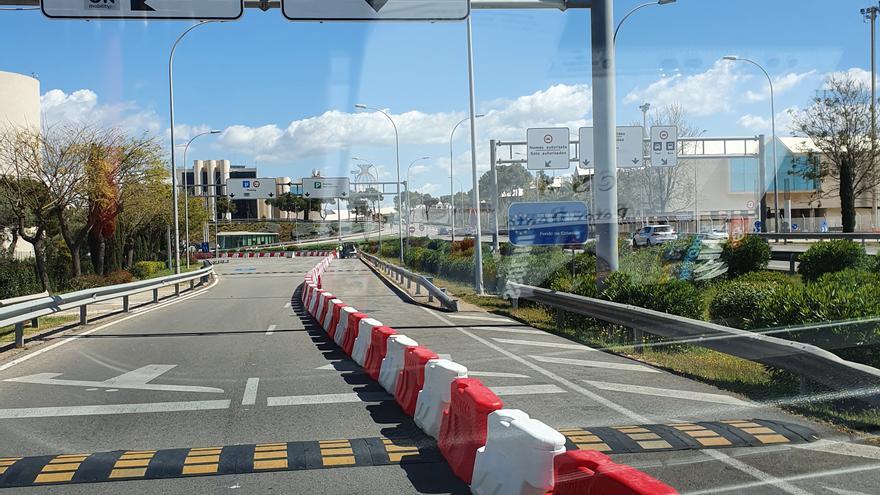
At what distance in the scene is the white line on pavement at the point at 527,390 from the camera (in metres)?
9.83

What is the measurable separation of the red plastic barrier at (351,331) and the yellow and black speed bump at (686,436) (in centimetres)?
576

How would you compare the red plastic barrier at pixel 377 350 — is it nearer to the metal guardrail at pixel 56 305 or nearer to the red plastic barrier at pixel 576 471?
the red plastic barrier at pixel 576 471

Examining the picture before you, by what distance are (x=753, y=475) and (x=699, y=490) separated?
0.61m

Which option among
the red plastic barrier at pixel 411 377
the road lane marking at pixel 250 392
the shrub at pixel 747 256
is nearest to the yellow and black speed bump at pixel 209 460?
the red plastic barrier at pixel 411 377

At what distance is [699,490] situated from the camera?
229 inches

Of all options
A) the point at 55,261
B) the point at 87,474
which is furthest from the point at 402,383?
the point at 55,261

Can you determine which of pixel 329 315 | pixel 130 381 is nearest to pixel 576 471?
pixel 130 381

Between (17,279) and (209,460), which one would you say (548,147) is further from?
(209,460)

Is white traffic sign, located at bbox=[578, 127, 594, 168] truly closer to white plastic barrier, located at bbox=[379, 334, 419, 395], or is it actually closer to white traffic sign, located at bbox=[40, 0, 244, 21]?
white traffic sign, located at bbox=[40, 0, 244, 21]

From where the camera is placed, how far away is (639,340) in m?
13.1

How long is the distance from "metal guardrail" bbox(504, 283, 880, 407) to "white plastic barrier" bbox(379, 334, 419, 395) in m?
3.65

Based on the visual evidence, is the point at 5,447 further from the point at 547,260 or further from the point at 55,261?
the point at 55,261

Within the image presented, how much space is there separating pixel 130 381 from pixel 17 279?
25.7 meters

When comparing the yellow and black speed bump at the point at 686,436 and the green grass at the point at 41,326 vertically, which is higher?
the yellow and black speed bump at the point at 686,436
